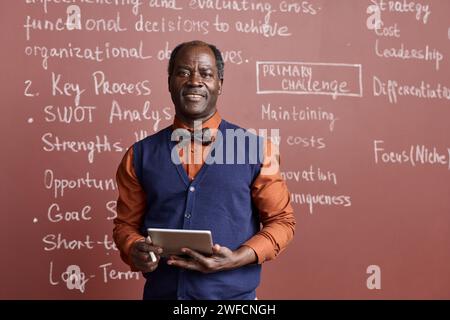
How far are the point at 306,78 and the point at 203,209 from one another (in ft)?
3.72

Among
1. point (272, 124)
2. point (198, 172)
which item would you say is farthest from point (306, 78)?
point (198, 172)

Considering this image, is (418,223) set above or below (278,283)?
above

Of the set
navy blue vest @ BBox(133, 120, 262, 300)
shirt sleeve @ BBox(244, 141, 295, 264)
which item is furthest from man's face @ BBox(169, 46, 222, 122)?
shirt sleeve @ BBox(244, 141, 295, 264)

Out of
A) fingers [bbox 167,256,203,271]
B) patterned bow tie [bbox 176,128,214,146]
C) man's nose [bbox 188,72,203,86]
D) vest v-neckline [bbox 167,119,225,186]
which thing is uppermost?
man's nose [bbox 188,72,203,86]

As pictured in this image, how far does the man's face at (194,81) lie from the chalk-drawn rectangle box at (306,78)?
879 mm

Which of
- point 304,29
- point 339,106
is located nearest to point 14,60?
point 304,29

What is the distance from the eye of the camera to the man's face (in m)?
1.53

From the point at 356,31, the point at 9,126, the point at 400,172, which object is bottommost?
the point at 400,172

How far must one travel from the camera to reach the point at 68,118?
234cm

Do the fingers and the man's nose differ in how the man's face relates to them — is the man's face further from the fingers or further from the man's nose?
the fingers

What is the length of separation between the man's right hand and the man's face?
367 millimetres

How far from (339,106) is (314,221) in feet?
1.61

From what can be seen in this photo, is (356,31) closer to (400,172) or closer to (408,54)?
(408,54)

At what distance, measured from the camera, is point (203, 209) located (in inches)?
58.2
